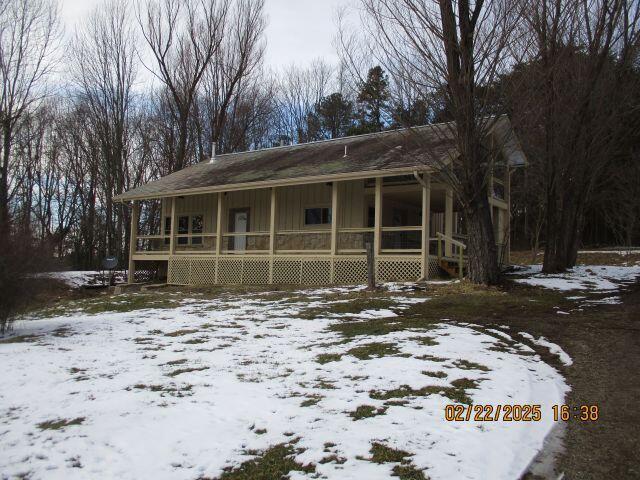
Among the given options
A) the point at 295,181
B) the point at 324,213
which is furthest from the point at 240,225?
the point at 295,181

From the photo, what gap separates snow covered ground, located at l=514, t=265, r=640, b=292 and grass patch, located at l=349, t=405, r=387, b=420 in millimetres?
7912

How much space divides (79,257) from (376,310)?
30.9 m

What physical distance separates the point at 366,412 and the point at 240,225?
52.8ft

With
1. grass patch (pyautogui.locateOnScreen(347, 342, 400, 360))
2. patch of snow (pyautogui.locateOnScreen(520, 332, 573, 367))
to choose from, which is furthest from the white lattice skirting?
grass patch (pyautogui.locateOnScreen(347, 342, 400, 360))

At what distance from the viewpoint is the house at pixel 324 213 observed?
→ 1427cm

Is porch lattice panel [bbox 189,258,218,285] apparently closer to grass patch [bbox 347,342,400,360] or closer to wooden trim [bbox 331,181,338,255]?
wooden trim [bbox 331,181,338,255]

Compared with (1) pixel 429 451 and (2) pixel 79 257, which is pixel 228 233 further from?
(2) pixel 79 257

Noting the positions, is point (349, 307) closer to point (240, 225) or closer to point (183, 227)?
point (240, 225)

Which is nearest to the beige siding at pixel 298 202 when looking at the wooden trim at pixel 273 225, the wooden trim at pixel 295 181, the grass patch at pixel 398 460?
the wooden trim at pixel 273 225

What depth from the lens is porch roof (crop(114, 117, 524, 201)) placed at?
13188 mm

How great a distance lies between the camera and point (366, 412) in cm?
419

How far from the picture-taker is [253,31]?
30.6 metres

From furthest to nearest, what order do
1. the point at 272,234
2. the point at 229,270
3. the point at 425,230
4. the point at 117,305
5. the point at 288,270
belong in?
the point at 229,270
the point at 272,234
the point at 288,270
the point at 425,230
the point at 117,305
